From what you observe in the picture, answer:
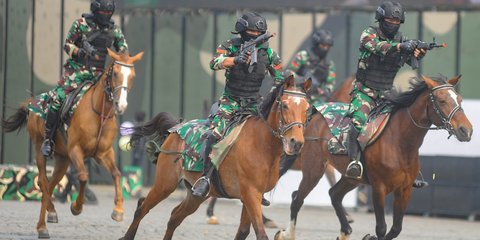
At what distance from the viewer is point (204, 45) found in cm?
2920

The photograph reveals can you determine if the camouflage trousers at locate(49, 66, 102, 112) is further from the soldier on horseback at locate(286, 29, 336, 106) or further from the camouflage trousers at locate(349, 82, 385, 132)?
the soldier on horseback at locate(286, 29, 336, 106)

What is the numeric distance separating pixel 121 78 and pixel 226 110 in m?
2.34

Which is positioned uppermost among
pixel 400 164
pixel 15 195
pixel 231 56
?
pixel 231 56

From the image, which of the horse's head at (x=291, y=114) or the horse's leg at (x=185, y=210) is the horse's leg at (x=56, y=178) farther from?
the horse's head at (x=291, y=114)

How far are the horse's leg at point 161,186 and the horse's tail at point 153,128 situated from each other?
70 cm

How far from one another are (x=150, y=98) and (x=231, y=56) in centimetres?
1594

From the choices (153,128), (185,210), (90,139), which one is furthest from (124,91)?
(185,210)

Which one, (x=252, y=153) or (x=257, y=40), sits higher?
(x=257, y=40)

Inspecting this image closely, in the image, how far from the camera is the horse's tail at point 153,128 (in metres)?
15.0

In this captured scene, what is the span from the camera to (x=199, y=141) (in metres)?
14.0

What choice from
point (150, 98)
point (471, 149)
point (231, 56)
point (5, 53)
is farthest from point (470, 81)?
point (231, 56)

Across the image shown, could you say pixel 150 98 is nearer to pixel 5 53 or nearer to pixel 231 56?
pixel 5 53

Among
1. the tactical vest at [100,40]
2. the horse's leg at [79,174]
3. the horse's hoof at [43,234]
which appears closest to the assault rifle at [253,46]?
the horse's leg at [79,174]

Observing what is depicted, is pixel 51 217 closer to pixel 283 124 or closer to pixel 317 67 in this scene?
pixel 283 124
